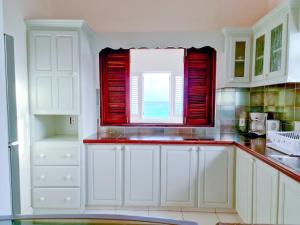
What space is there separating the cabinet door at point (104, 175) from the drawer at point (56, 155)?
17 centimetres

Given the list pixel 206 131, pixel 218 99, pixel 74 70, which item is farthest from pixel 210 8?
pixel 74 70

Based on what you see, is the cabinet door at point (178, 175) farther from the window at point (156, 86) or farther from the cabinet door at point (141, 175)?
the window at point (156, 86)

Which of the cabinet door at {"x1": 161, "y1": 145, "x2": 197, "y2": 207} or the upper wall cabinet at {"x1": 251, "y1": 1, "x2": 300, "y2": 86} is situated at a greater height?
the upper wall cabinet at {"x1": 251, "y1": 1, "x2": 300, "y2": 86}

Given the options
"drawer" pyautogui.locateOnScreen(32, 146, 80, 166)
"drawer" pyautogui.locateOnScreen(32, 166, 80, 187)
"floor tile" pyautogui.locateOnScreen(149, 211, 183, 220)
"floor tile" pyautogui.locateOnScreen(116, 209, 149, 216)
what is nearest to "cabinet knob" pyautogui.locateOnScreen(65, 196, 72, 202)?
"drawer" pyautogui.locateOnScreen(32, 166, 80, 187)

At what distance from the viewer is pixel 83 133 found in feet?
9.08

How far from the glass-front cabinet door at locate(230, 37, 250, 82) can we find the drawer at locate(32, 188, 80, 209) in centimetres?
235

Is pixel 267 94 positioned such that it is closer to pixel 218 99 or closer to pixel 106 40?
pixel 218 99

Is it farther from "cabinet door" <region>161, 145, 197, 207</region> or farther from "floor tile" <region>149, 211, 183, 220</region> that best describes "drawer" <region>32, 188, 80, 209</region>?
"cabinet door" <region>161, 145, 197, 207</region>

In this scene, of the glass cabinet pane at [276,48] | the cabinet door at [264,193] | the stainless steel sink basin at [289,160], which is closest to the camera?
the stainless steel sink basin at [289,160]

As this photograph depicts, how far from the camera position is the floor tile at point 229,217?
8.67ft

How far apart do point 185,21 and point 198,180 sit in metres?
2.04

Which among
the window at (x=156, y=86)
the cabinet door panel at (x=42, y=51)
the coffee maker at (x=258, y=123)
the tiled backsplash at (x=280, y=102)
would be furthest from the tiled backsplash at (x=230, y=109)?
the window at (x=156, y=86)

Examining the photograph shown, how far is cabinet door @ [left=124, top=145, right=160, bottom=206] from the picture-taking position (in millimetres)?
2779

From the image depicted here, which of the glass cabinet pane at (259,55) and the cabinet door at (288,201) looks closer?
the cabinet door at (288,201)
